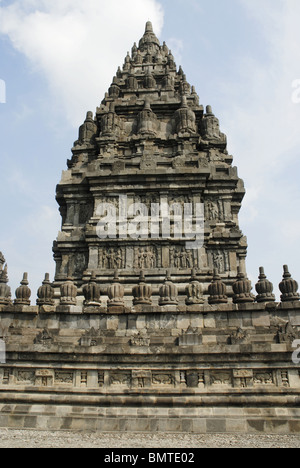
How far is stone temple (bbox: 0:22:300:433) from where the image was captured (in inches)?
418

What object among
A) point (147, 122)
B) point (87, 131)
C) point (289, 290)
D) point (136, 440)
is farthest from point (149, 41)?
point (136, 440)

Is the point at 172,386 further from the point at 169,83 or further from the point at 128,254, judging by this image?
the point at 169,83

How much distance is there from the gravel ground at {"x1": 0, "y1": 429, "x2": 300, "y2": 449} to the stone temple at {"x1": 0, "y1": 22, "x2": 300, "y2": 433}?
0.47 m

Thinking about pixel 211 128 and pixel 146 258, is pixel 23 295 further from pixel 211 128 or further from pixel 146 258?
pixel 211 128

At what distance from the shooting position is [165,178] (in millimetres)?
20562

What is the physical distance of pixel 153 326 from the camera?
1275 cm

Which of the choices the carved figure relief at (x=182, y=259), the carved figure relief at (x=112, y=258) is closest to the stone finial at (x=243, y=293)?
the carved figure relief at (x=182, y=259)

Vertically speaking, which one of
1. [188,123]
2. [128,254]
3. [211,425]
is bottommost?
[211,425]
